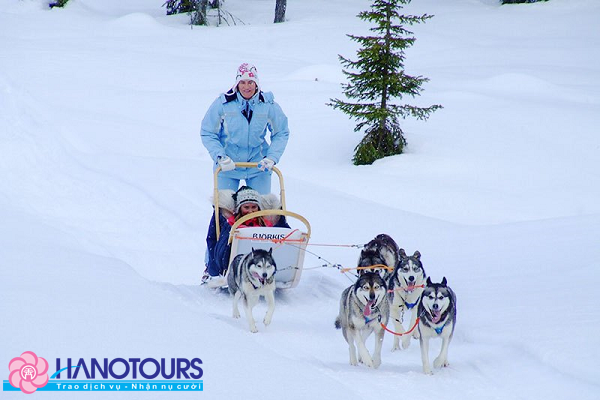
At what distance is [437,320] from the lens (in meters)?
4.68

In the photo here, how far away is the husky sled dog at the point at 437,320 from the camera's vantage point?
468cm

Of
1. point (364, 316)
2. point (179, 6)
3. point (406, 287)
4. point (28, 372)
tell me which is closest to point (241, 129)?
point (406, 287)

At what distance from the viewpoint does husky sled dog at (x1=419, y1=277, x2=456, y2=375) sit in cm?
468

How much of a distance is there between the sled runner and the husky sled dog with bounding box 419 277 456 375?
1.45m

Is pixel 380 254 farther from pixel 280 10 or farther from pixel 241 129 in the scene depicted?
pixel 280 10

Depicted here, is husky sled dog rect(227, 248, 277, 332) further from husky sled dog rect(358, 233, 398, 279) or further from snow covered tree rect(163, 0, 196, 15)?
snow covered tree rect(163, 0, 196, 15)

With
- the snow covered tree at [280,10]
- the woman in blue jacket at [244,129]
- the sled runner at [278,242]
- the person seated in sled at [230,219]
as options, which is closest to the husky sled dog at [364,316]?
the sled runner at [278,242]

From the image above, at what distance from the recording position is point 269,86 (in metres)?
16.0

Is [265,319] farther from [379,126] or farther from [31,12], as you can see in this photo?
[31,12]

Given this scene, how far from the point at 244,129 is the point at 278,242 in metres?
1.09

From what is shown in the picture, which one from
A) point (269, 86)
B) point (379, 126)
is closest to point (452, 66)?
point (269, 86)

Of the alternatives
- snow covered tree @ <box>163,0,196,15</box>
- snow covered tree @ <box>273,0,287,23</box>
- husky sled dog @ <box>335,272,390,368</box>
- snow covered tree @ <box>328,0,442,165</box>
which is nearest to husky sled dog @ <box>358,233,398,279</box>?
husky sled dog @ <box>335,272,390,368</box>

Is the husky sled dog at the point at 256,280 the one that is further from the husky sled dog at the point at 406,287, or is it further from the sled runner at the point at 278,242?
the husky sled dog at the point at 406,287

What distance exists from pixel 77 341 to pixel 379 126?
27.5 feet
